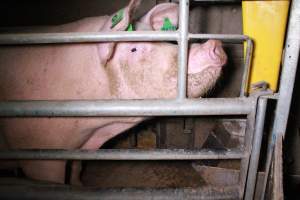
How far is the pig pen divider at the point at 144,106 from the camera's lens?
0.89m

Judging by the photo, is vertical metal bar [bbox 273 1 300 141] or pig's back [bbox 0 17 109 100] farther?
pig's back [bbox 0 17 109 100]

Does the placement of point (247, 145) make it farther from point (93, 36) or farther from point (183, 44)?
point (93, 36)

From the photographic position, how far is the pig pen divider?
0.89 meters

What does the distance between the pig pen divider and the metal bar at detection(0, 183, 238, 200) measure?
0.17m

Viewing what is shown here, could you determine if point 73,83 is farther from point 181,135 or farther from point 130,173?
point 181,135

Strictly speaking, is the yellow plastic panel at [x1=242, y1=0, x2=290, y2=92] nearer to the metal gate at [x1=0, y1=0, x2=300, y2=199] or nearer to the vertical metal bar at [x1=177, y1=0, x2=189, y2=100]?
the metal gate at [x1=0, y1=0, x2=300, y2=199]

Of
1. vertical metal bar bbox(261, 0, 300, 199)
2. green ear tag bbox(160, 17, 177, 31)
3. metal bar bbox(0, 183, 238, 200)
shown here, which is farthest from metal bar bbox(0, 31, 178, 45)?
metal bar bbox(0, 183, 238, 200)

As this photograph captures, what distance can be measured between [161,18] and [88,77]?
0.58 metres

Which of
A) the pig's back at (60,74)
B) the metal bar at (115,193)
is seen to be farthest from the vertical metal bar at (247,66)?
the pig's back at (60,74)

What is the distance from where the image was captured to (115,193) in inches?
47.9

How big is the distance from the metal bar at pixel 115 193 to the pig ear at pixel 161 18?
2.90 feet

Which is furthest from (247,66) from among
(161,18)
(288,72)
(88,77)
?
(88,77)

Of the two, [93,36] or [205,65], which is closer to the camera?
[93,36]

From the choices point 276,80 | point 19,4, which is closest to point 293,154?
point 276,80
